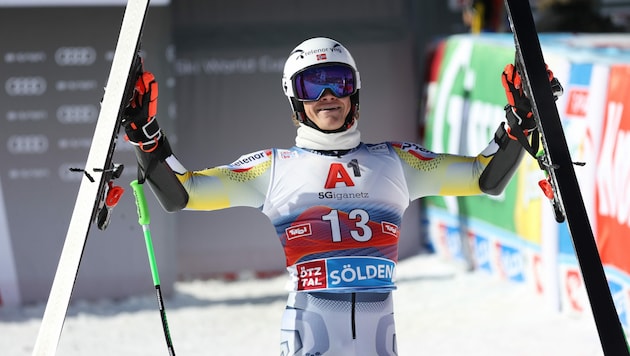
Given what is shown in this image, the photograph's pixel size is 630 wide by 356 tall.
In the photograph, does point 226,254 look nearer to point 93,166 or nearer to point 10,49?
point 10,49

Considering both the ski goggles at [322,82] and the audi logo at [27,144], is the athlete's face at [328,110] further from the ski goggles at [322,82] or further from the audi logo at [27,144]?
the audi logo at [27,144]

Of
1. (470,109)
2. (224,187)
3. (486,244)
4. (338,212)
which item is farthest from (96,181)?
(470,109)

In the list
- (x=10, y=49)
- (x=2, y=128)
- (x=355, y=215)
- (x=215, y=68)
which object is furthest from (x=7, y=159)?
(x=355, y=215)

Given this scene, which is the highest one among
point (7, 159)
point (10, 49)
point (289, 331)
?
point (10, 49)

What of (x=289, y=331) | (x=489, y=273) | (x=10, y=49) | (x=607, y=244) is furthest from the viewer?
(x=489, y=273)

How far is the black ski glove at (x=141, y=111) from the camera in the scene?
4.11 m

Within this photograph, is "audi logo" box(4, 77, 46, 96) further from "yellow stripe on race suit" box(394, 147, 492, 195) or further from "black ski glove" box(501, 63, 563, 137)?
"black ski glove" box(501, 63, 563, 137)

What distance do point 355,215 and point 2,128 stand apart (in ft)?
17.0

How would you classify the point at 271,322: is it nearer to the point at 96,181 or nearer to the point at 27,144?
the point at 27,144

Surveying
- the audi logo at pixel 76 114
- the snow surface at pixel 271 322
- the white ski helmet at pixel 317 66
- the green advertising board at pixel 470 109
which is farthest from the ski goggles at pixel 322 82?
the audi logo at pixel 76 114

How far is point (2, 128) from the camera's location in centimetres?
886

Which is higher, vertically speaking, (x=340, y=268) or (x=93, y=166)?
(x=93, y=166)

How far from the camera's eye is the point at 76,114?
8.91 metres

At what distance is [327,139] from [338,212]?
293mm
